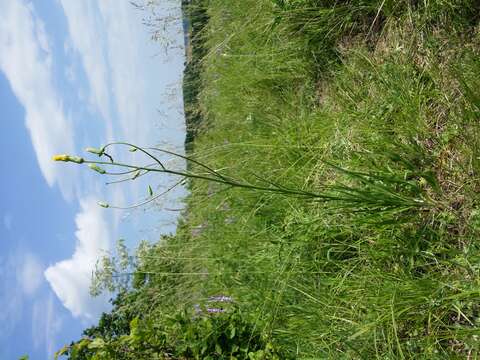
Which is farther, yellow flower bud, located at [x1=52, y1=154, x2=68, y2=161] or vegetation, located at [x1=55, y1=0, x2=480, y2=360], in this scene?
vegetation, located at [x1=55, y1=0, x2=480, y2=360]

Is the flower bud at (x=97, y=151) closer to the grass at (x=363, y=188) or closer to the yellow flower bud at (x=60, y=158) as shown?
the yellow flower bud at (x=60, y=158)

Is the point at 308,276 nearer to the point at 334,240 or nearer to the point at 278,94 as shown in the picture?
the point at 334,240

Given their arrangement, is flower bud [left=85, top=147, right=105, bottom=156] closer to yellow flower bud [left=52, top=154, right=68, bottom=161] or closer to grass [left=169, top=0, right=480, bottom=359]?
yellow flower bud [left=52, top=154, right=68, bottom=161]

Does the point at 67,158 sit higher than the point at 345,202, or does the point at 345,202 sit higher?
the point at 67,158

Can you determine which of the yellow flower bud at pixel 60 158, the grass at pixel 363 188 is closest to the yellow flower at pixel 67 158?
the yellow flower bud at pixel 60 158

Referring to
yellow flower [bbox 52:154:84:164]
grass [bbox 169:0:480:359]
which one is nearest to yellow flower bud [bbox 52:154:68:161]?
yellow flower [bbox 52:154:84:164]

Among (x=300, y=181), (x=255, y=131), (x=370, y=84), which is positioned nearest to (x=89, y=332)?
(x=255, y=131)

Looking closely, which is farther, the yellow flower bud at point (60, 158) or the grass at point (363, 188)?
the grass at point (363, 188)

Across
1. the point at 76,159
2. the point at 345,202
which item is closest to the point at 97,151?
the point at 76,159

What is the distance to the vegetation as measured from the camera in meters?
2.11

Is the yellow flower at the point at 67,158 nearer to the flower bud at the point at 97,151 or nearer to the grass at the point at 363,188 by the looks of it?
the flower bud at the point at 97,151

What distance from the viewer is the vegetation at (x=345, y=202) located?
2.11 metres

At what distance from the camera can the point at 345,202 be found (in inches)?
89.5

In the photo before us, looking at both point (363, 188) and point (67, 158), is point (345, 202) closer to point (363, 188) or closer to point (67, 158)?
point (363, 188)
